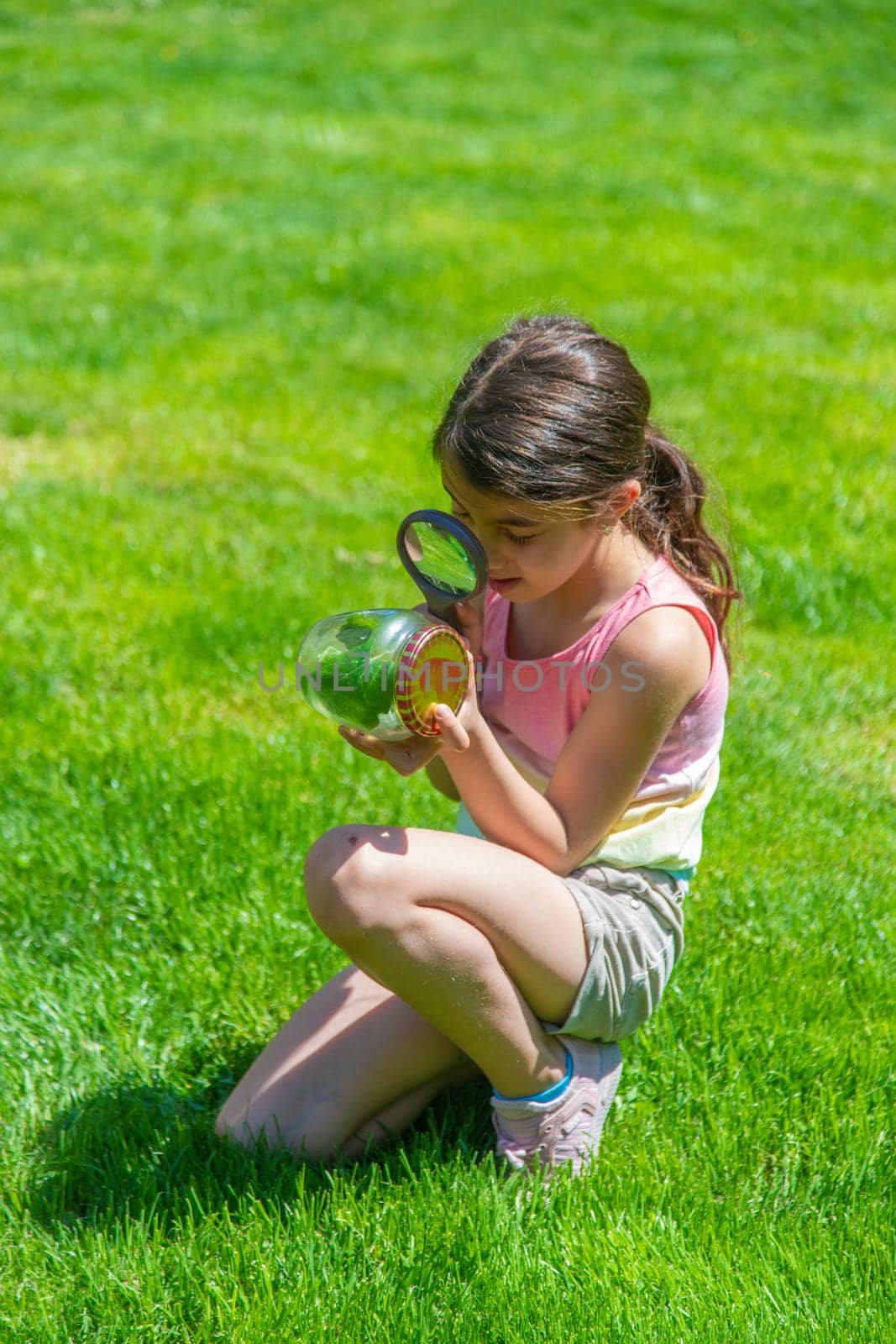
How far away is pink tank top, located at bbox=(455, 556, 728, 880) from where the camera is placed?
86.7 inches

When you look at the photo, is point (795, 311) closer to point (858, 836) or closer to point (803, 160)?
point (803, 160)

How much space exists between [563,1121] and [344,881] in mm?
579

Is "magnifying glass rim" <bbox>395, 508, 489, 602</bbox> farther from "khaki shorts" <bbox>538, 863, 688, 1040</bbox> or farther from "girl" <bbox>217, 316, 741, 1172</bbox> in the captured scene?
"khaki shorts" <bbox>538, 863, 688, 1040</bbox>

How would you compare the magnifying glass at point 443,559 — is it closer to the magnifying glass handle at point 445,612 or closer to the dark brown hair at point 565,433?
the magnifying glass handle at point 445,612

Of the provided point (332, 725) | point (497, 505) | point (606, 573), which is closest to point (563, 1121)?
point (606, 573)

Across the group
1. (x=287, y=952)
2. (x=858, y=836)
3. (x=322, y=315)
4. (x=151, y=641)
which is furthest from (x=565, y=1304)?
(x=322, y=315)

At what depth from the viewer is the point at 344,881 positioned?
2.01 meters

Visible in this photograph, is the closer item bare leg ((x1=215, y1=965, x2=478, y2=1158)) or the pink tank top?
the pink tank top

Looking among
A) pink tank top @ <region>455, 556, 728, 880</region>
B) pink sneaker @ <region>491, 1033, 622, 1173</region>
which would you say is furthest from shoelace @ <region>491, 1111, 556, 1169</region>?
pink tank top @ <region>455, 556, 728, 880</region>

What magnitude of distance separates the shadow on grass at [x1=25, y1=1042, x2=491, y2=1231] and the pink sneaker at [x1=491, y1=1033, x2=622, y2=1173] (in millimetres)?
82

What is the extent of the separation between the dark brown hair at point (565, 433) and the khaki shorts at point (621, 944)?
1.56 feet

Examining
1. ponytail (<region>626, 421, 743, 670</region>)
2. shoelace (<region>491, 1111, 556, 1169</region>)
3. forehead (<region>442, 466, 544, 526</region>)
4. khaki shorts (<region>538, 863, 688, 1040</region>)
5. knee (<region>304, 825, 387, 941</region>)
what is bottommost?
shoelace (<region>491, 1111, 556, 1169</region>)

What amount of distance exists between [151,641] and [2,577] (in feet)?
1.98

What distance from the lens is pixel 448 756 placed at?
2074 mm
